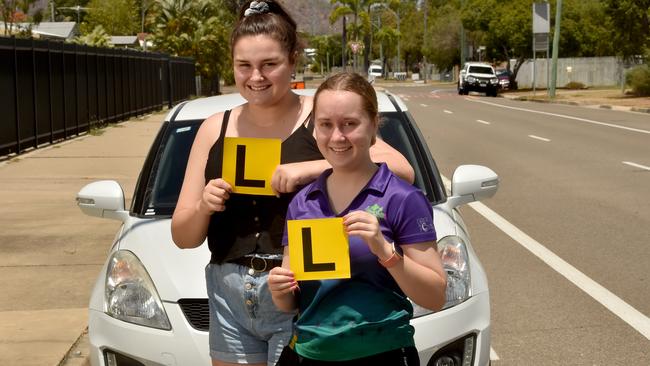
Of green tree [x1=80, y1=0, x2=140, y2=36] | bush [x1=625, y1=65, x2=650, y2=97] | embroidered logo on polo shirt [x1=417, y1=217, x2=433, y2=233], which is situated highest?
green tree [x1=80, y1=0, x2=140, y2=36]

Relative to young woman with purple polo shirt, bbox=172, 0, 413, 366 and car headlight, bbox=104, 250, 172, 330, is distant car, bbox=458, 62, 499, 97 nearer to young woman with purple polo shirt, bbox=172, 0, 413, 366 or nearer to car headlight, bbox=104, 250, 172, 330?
car headlight, bbox=104, 250, 172, 330

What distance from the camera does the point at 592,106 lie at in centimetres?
4084

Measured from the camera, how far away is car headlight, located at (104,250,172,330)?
4.09 metres

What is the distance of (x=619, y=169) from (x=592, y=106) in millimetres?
25405

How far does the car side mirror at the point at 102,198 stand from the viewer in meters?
4.77

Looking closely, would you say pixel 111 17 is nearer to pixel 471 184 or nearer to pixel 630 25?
pixel 630 25

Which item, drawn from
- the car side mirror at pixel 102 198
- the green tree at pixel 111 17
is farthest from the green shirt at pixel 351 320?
the green tree at pixel 111 17

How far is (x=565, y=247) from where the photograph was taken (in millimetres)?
9414

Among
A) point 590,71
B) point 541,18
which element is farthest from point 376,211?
point 590,71

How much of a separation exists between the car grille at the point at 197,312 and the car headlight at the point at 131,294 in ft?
0.27

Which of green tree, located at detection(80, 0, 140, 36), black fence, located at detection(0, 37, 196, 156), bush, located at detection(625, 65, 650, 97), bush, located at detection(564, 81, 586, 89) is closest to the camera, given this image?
black fence, located at detection(0, 37, 196, 156)

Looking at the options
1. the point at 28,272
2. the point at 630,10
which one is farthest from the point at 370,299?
the point at 630,10

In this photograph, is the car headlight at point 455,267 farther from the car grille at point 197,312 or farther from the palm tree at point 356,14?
the palm tree at point 356,14

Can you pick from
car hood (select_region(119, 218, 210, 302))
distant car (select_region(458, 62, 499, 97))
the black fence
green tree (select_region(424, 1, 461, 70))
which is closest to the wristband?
car hood (select_region(119, 218, 210, 302))
